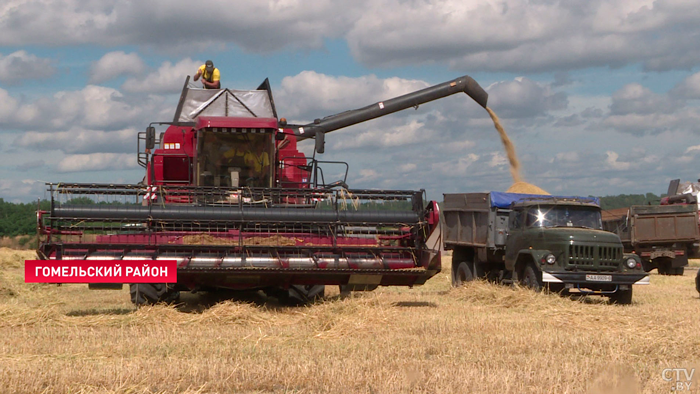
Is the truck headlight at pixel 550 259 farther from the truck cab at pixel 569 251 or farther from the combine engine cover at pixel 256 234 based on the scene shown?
the combine engine cover at pixel 256 234

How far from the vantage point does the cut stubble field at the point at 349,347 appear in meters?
6.38

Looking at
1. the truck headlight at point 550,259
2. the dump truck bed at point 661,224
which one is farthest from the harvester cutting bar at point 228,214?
the dump truck bed at point 661,224

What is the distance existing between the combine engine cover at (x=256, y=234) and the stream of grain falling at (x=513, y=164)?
911 cm

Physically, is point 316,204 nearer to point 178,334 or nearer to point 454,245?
point 178,334

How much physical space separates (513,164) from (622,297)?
7892 millimetres

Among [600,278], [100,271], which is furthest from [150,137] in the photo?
[600,278]

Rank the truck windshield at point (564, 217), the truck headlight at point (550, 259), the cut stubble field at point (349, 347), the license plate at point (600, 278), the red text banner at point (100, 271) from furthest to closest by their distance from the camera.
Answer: the truck windshield at point (564, 217), the truck headlight at point (550, 259), the license plate at point (600, 278), the red text banner at point (100, 271), the cut stubble field at point (349, 347)

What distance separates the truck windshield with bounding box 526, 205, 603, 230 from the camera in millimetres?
15031

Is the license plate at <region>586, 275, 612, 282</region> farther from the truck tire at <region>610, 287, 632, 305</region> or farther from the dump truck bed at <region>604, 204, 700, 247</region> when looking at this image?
the dump truck bed at <region>604, 204, 700, 247</region>

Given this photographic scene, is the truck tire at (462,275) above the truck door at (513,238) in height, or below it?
below

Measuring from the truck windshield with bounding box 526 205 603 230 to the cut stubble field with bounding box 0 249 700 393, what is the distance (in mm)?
2387

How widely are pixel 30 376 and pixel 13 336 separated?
271 cm

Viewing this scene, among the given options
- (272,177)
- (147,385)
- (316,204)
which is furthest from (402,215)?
(147,385)

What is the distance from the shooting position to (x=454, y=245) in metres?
18.8
